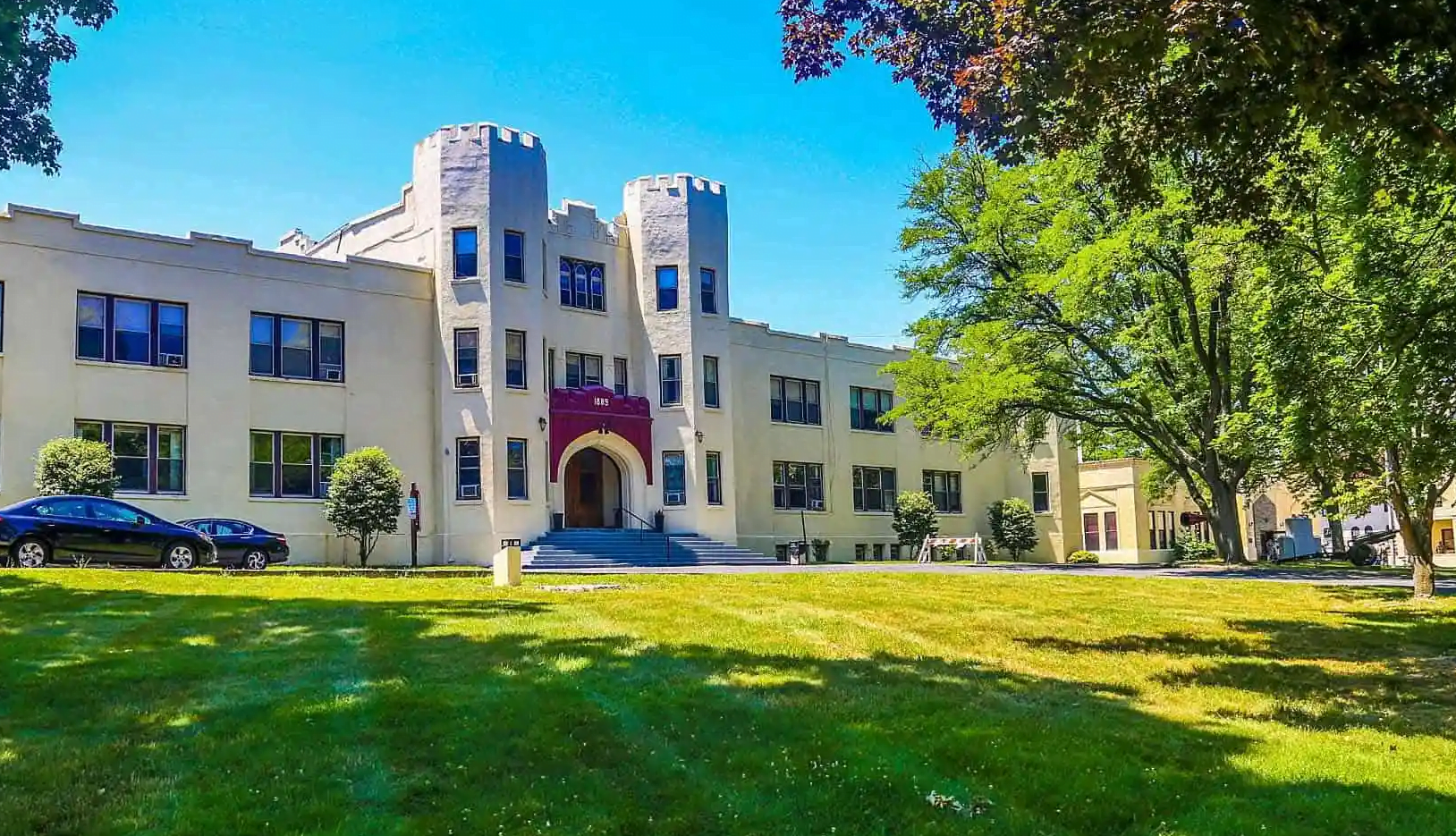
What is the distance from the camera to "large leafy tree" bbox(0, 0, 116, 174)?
13812mm

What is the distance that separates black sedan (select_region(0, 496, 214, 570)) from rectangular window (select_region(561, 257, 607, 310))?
14.9m

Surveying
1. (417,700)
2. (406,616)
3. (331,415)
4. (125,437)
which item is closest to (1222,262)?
(406,616)

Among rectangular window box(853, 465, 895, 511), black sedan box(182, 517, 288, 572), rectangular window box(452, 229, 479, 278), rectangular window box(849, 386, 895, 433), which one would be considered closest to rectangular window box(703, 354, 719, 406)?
rectangular window box(849, 386, 895, 433)

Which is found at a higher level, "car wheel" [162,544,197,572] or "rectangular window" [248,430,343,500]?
"rectangular window" [248,430,343,500]

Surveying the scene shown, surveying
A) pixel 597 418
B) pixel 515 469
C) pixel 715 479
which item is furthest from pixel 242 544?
pixel 715 479

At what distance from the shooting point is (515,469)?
1241 inches

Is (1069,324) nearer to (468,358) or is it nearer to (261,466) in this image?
(468,358)

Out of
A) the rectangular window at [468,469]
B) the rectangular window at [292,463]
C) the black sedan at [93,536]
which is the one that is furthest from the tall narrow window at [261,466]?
the black sedan at [93,536]

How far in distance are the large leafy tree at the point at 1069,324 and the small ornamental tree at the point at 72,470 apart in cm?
2018

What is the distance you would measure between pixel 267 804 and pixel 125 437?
24844mm

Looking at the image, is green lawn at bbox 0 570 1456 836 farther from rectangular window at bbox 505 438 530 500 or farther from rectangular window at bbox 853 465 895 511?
rectangular window at bbox 853 465 895 511

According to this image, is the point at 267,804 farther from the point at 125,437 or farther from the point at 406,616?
the point at 125,437

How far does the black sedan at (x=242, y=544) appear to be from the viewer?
81.0ft

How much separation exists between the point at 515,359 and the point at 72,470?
1127cm
